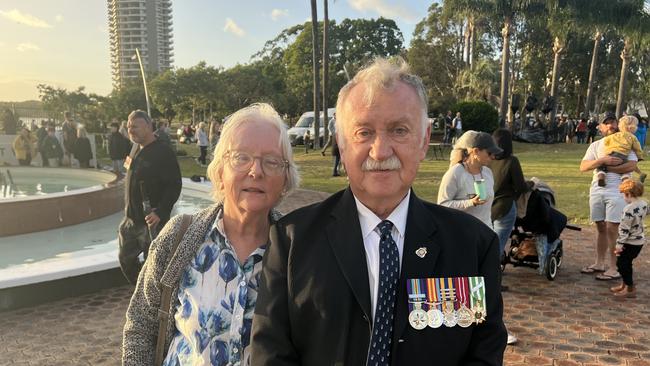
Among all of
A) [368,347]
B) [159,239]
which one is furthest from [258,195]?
[368,347]

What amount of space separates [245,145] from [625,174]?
5594 millimetres

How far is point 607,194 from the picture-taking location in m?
6.02

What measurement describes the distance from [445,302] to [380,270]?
0.68 ft

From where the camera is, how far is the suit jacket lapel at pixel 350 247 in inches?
57.9

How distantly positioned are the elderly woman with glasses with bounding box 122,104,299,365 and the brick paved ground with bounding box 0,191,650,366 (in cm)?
268

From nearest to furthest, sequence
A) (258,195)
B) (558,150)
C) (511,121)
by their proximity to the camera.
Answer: (258,195), (558,150), (511,121)

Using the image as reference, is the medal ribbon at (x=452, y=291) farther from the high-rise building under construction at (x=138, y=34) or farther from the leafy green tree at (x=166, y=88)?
the high-rise building under construction at (x=138, y=34)

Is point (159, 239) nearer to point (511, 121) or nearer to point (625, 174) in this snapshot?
point (625, 174)

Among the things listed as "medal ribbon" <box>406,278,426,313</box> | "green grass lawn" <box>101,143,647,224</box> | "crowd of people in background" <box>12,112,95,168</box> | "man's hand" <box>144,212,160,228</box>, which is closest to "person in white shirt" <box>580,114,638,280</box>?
"green grass lawn" <box>101,143,647,224</box>

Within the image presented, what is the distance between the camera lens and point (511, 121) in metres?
Answer: 28.1

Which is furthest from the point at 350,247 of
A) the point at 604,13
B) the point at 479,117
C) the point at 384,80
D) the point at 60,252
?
the point at 604,13

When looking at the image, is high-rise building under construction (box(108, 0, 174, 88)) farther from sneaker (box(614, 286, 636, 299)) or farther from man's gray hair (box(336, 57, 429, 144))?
man's gray hair (box(336, 57, 429, 144))

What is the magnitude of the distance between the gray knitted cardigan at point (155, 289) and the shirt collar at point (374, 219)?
680 millimetres

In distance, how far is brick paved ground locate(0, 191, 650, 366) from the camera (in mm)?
4289
